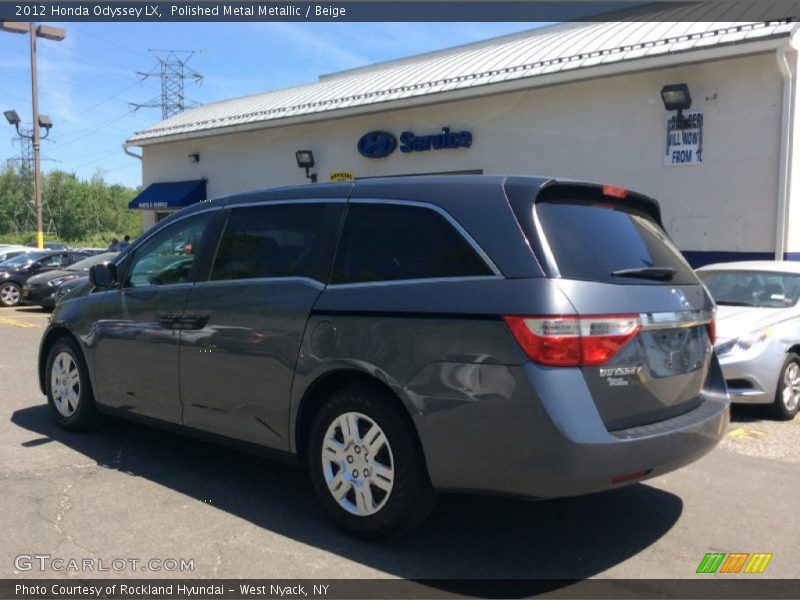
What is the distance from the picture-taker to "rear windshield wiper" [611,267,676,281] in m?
3.72

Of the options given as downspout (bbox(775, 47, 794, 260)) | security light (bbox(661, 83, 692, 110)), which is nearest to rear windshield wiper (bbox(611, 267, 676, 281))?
downspout (bbox(775, 47, 794, 260))

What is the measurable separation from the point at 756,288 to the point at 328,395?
18.4 feet

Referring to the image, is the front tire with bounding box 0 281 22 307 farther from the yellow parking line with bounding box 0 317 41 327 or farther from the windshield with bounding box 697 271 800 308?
the windshield with bounding box 697 271 800 308

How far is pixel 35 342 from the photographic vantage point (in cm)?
1156

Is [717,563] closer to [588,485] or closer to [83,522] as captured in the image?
[588,485]

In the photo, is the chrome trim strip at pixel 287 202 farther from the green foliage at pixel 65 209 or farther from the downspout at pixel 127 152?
the green foliage at pixel 65 209

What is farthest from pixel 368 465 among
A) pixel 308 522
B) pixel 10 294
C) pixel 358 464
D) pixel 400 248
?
pixel 10 294

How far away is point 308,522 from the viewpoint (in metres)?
4.26

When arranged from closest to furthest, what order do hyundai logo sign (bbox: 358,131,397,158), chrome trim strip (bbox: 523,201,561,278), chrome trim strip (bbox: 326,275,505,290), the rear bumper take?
the rear bumper
chrome trim strip (bbox: 523,201,561,278)
chrome trim strip (bbox: 326,275,505,290)
hyundai logo sign (bbox: 358,131,397,158)

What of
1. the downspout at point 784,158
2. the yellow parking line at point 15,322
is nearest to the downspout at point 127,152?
the yellow parking line at point 15,322

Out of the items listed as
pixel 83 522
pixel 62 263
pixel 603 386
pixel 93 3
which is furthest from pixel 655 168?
pixel 62 263

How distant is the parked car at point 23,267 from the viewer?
59.8 ft

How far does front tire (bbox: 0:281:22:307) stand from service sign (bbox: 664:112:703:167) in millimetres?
15147

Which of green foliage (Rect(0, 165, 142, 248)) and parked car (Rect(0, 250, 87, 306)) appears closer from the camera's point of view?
parked car (Rect(0, 250, 87, 306))
